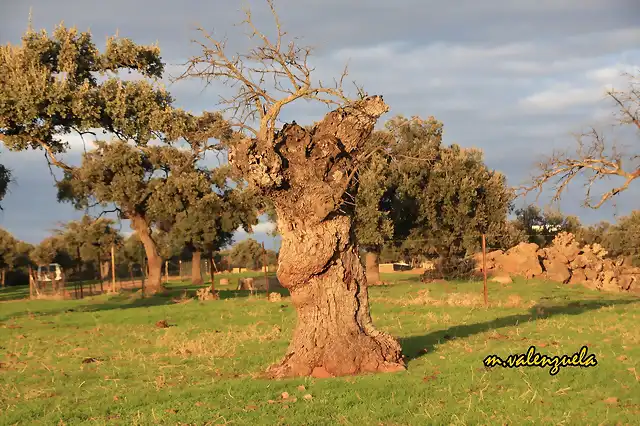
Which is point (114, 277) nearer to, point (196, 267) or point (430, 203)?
point (196, 267)

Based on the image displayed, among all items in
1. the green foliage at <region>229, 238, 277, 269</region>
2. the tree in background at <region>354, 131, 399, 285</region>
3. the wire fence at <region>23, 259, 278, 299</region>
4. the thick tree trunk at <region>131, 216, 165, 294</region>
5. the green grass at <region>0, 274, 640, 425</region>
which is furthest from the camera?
the green foliage at <region>229, 238, 277, 269</region>

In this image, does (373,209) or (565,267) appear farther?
(373,209)

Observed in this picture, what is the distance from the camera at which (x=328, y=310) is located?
521 inches

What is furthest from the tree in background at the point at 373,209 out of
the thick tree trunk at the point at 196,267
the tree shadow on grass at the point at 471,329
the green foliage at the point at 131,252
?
the green foliage at the point at 131,252

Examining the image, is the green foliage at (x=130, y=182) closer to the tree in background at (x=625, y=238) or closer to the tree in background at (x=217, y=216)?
the tree in background at (x=217, y=216)

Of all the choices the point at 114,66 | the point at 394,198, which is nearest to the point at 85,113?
the point at 114,66

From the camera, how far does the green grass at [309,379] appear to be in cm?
998

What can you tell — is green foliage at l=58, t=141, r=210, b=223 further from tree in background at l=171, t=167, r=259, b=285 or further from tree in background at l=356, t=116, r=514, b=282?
tree in background at l=356, t=116, r=514, b=282

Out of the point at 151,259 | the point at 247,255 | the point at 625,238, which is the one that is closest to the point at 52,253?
the point at 247,255

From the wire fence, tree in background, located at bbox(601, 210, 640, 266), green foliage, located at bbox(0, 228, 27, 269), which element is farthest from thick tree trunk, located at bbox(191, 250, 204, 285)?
tree in background, located at bbox(601, 210, 640, 266)
